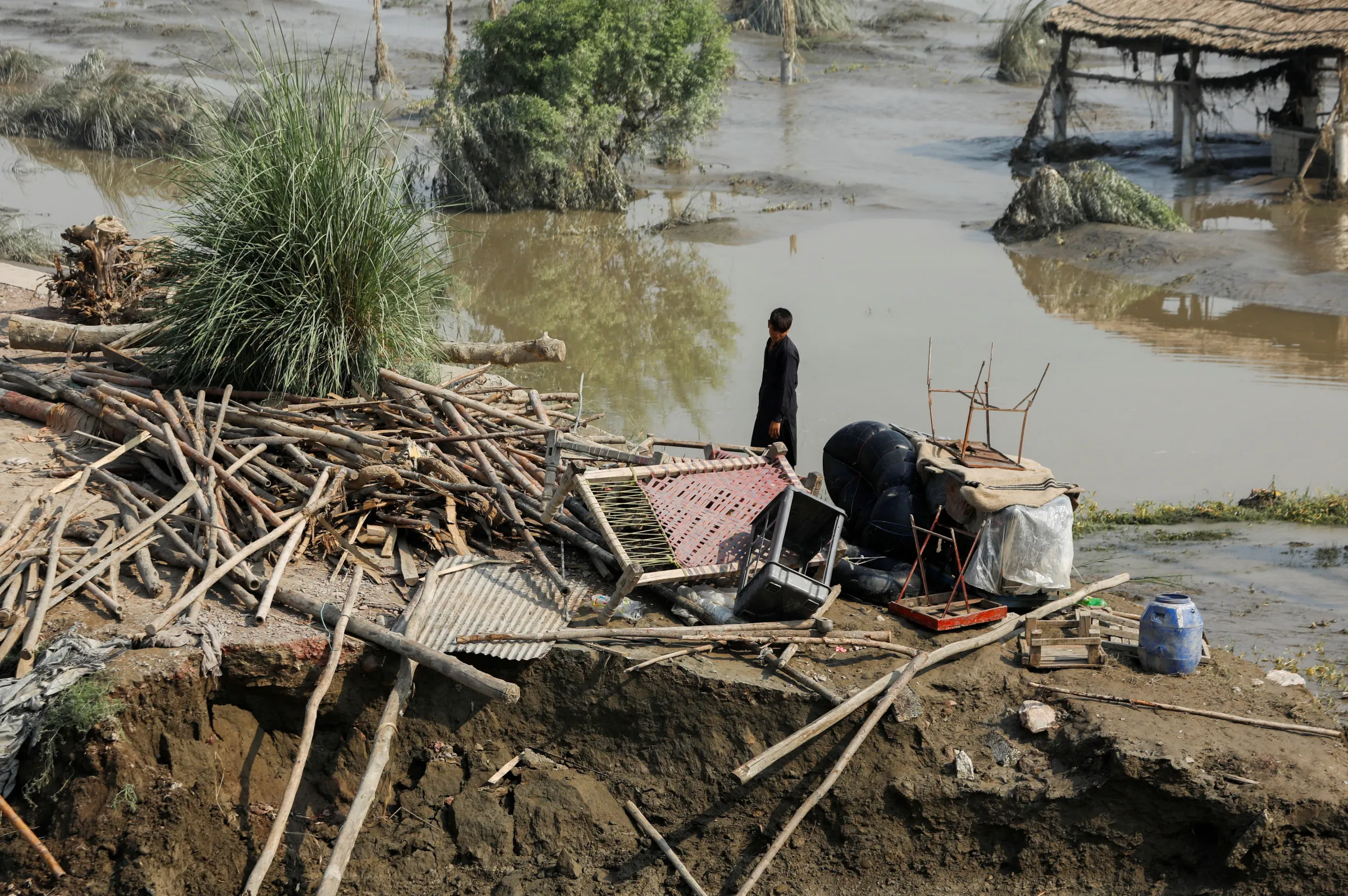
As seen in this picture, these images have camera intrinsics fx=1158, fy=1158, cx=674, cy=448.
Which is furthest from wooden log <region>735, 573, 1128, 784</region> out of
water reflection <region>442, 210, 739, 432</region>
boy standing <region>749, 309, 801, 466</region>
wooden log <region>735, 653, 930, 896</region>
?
water reflection <region>442, 210, 739, 432</region>

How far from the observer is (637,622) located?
5.50m

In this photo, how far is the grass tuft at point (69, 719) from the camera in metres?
4.66

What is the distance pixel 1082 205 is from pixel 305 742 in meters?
15.0

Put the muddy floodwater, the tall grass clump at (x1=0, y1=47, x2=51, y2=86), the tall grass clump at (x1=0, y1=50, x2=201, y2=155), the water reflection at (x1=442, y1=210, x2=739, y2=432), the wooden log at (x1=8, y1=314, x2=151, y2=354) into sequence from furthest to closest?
the tall grass clump at (x1=0, y1=47, x2=51, y2=86) → the tall grass clump at (x1=0, y1=50, x2=201, y2=155) → the water reflection at (x1=442, y1=210, x2=739, y2=432) → the muddy floodwater → the wooden log at (x1=8, y1=314, x2=151, y2=354)

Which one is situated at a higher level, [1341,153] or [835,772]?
[1341,153]

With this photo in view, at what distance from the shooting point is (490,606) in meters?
5.42

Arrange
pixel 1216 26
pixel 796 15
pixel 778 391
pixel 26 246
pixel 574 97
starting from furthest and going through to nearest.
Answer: pixel 796 15 < pixel 1216 26 < pixel 574 97 < pixel 26 246 < pixel 778 391

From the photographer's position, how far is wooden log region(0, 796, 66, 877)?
454cm

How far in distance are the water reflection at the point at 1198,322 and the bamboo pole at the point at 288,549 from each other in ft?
31.9

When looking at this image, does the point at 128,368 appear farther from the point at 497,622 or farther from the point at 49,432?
the point at 497,622

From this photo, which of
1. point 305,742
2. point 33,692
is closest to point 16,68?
point 33,692

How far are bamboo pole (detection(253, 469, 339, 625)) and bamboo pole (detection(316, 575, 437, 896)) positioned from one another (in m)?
0.64

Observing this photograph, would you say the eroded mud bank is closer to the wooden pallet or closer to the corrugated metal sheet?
the wooden pallet

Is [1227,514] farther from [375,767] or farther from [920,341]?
[375,767]
